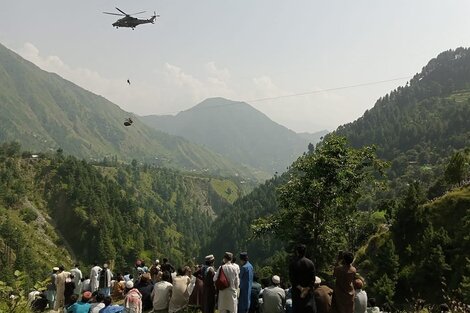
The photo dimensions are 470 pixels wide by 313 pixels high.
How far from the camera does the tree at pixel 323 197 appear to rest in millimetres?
22141

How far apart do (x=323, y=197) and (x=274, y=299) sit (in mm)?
10857

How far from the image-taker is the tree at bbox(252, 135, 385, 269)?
2214 centimetres

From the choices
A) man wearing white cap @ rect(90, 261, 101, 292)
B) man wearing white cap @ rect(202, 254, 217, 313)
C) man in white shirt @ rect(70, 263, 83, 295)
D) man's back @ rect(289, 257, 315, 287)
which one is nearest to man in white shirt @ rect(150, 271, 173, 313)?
man wearing white cap @ rect(202, 254, 217, 313)

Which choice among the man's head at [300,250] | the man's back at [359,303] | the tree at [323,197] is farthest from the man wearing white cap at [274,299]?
the tree at [323,197]

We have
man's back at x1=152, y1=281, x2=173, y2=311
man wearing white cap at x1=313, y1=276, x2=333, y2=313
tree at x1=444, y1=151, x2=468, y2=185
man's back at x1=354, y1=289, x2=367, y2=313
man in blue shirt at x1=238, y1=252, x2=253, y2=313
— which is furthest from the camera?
tree at x1=444, y1=151, x2=468, y2=185

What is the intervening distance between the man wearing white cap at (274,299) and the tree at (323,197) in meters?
9.43

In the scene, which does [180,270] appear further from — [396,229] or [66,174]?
[66,174]

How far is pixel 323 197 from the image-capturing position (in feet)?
73.7

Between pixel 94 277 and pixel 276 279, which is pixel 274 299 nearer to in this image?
pixel 276 279

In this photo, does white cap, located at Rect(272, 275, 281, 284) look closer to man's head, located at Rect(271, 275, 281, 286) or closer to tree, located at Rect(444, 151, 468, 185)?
man's head, located at Rect(271, 275, 281, 286)

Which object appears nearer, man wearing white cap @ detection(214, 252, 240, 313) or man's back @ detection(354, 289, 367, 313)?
man's back @ detection(354, 289, 367, 313)

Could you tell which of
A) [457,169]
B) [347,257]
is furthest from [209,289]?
[457,169]

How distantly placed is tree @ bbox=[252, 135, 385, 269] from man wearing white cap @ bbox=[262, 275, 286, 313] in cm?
943

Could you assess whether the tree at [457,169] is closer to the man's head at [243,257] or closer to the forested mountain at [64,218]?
the man's head at [243,257]
